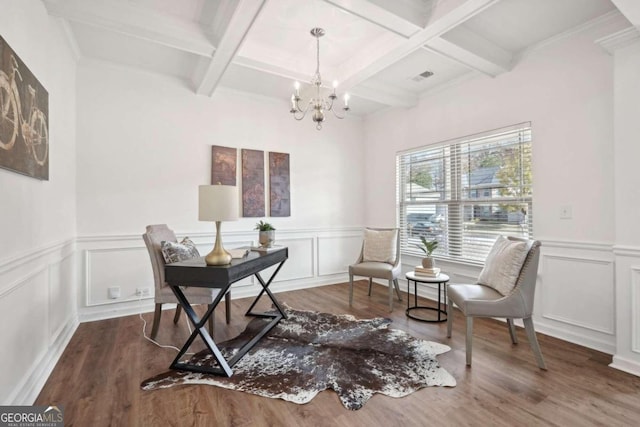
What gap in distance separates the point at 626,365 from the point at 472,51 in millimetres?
2802

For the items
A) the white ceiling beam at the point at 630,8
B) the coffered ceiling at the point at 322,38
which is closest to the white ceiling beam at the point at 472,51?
the coffered ceiling at the point at 322,38

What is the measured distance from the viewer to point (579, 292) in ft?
8.77

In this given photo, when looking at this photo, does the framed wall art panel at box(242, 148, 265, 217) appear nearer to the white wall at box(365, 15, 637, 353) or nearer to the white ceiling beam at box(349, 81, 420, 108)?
the white ceiling beam at box(349, 81, 420, 108)

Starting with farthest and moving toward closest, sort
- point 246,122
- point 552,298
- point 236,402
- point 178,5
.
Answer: point 246,122 → point 552,298 → point 178,5 → point 236,402

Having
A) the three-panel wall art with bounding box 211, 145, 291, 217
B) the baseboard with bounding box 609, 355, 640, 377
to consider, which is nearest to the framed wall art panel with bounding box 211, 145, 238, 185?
the three-panel wall art with bounding box 211, 145, 291, 217

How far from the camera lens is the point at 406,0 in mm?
2348

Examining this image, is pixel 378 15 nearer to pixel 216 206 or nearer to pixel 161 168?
pixel 216 206

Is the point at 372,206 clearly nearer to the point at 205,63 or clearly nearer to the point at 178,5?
the point at 205,63

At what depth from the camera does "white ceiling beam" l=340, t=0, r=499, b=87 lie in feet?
7.28

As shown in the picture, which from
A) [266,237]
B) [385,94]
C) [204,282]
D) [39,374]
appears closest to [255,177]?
[266,237]

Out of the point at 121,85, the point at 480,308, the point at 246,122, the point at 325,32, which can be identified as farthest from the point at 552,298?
the point at 121,85

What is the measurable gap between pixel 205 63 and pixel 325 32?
1.31m

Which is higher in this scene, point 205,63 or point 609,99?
point 205,63

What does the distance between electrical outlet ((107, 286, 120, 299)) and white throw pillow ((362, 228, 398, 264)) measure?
115 inches
